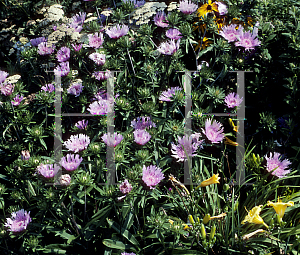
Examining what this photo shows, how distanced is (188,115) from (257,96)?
0.80 m

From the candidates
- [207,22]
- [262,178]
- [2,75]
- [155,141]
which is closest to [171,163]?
[155,141]

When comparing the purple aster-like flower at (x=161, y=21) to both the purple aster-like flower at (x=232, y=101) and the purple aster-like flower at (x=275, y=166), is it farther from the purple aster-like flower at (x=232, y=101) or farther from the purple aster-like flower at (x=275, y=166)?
the purple aster-like flower at (x=275, y=166)

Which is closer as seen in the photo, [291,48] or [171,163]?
[171,163]

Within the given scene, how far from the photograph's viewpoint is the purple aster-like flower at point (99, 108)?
2424 mm

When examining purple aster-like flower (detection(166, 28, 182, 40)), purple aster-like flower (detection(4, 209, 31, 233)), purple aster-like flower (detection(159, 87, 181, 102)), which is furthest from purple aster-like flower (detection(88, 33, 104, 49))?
purple aster-like flower (detection(4, 209, 31, 233))

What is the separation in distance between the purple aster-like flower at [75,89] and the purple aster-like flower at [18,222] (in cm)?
103

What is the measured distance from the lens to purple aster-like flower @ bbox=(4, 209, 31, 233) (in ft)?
6.69

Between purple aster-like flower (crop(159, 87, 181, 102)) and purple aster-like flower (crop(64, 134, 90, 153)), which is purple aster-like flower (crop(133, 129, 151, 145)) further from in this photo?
purple aster-like flower (crop(159, 87, 181, 102))

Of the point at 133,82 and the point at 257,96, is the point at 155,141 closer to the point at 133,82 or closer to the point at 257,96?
the point at 133,82

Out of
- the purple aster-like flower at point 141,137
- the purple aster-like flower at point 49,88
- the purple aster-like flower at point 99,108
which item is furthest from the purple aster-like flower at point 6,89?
the purple aster-like flower at point 141,137

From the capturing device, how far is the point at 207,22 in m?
2.86

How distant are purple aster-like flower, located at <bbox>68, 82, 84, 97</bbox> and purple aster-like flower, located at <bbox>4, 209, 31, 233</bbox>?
103 cm

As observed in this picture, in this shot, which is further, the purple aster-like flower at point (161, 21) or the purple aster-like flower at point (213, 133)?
the purple aster-like flower at point (161, 21)

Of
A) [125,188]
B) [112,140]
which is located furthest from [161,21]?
[125,188]
